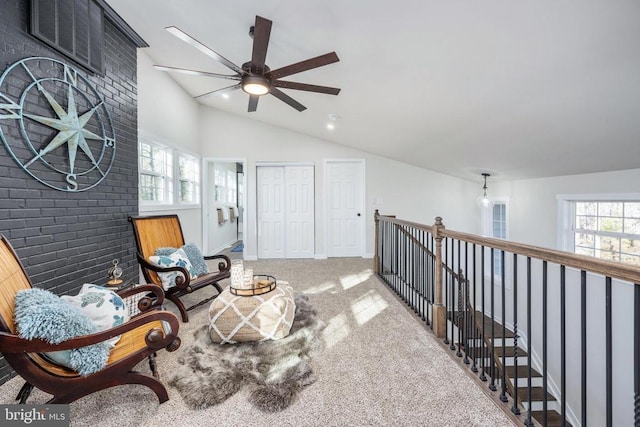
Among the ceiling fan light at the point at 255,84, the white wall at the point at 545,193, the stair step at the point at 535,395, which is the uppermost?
the ceiling fan light at the point at 255,84

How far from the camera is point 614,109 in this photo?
7.15 feet

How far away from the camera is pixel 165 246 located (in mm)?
3213

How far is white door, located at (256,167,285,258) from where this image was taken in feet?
18.3

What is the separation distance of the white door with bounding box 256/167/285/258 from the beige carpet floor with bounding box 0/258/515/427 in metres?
3.03

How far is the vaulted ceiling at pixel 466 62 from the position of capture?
172 centimetres

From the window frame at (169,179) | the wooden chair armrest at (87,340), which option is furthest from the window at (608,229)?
the window frame at (169,179)

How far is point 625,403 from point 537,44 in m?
3.04

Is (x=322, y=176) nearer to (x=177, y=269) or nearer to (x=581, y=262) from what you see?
(x=177, y=269)

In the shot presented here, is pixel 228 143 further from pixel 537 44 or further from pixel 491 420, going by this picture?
pixel 491 420

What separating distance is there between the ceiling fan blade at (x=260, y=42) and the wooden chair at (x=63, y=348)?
6.09 feet

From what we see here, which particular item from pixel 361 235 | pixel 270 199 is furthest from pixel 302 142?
pixel 361 235

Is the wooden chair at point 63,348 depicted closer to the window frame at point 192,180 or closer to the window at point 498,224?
the window frame at point 192,180

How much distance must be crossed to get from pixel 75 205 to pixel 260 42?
6.88 feet

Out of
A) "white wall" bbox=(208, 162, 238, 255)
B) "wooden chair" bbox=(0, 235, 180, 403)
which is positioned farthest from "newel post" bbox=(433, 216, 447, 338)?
A: "white wall" bbox=(208, 162, 238, 255)
